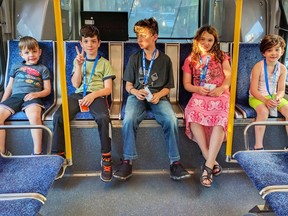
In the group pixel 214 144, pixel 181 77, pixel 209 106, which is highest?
pixel 181 77

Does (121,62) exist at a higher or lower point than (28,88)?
higher

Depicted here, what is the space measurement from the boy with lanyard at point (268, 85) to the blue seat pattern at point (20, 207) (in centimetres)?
209

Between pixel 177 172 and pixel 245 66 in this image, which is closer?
pixel 177 172

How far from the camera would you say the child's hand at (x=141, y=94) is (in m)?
2.76

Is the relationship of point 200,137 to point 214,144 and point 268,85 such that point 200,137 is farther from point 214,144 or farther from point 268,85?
point 268,85

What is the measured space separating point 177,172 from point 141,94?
30.2 inches

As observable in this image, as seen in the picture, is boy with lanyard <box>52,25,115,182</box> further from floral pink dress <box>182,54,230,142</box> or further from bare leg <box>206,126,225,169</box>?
bare leg <box>206,126,225,169</box>

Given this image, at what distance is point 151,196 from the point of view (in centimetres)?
258

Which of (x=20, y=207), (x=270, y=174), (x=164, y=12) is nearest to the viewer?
(x=20, y=207)

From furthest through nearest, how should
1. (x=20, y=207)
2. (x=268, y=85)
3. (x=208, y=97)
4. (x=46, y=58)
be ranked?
(x=46, y=58), (x=268, y=85), (x=208, y=97), (x=20, y=207)

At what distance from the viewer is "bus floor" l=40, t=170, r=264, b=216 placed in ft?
7.85

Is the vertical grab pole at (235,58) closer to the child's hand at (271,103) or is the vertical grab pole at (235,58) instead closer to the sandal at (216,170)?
the sandal at (216,170)

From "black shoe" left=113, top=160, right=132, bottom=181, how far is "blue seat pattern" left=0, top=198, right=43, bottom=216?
121 cm

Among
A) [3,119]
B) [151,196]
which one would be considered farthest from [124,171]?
[3,119]
